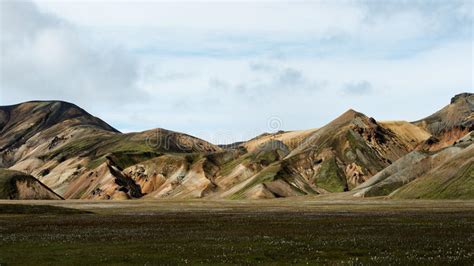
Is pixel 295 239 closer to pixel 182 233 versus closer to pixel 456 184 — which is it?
pixel 182 233

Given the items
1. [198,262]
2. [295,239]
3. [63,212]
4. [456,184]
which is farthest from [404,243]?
[456,184]

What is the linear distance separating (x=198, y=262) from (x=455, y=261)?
13.8m

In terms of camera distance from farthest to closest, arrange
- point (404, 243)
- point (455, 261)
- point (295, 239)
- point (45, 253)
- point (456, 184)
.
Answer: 1. point (456, 184)
2. point (295, 239)
3. point (404, 243)
4. point (45, 253)
5. point (455, 261)

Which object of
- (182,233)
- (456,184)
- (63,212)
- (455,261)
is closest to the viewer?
(455,261)

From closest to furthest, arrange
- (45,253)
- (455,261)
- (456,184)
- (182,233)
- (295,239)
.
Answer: (455,261) → (45,253) → (295,239) → (182,233) → (456,184)

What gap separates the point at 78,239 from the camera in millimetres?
43375

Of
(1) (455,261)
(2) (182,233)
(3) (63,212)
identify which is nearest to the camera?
(1) (455,261)

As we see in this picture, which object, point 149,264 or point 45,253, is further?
point 45,253

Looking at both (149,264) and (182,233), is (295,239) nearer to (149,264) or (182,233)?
(182,233)

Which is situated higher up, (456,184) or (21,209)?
(21,209)

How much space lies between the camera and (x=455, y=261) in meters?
28.2

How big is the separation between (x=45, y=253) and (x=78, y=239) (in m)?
8.83

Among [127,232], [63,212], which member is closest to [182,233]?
[127,232]

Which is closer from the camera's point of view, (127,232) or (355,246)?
(355,246)
